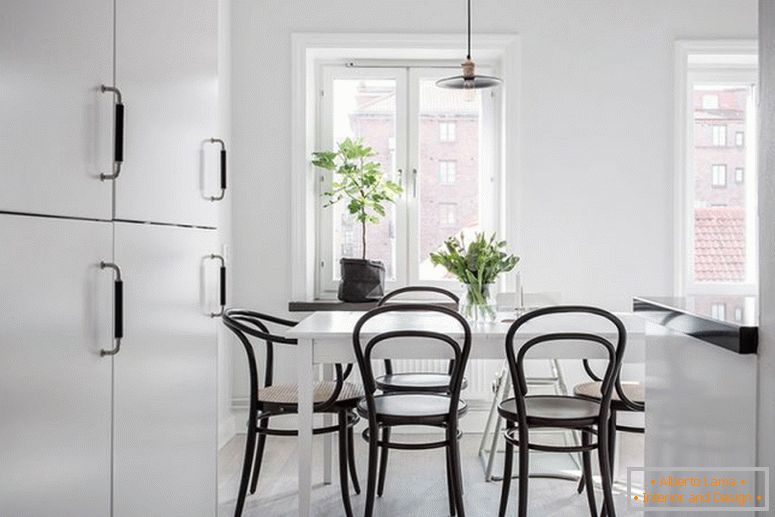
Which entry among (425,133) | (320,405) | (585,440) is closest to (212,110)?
(320,405)

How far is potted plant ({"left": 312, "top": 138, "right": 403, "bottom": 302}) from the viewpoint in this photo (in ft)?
14.5

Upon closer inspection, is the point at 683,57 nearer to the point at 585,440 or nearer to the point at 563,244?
the point at 563,244

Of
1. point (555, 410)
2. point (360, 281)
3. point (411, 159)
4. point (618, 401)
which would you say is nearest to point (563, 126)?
point (411, 159)

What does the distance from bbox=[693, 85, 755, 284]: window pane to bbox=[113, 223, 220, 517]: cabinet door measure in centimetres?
337

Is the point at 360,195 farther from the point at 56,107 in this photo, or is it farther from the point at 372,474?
the point at 56,107

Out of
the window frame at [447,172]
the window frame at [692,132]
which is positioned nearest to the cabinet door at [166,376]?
the window frame at [447,172]

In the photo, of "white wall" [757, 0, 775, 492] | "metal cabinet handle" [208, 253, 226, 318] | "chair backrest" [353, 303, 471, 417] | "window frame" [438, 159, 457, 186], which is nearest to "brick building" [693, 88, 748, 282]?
"window frame" [438, 159, 457, 186]

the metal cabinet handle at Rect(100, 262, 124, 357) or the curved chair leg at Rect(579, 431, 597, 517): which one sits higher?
the metal cabinet handle at Rect(100, 262, 124, 357)

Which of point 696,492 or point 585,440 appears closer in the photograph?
point 696,492

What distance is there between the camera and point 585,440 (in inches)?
123

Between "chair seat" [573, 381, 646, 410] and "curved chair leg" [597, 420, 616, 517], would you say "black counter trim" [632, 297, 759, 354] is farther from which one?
"chair seat" [573, 381, 646, 410]

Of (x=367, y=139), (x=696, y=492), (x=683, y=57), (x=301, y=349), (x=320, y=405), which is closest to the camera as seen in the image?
(x=696, y=492)

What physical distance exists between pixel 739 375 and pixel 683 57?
3.54m

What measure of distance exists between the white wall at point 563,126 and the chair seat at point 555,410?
1.43 metres
